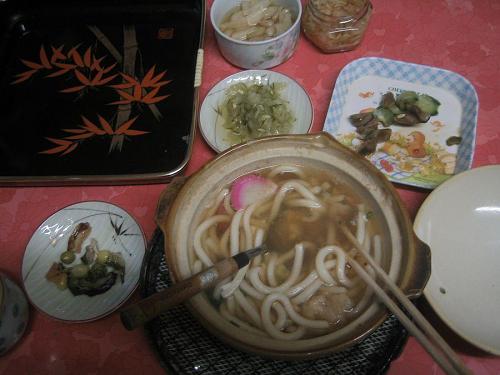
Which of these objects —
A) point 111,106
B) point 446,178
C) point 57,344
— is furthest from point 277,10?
point 57,344

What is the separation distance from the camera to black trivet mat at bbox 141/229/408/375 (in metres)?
1.18

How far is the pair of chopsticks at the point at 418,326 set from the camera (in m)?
0.92

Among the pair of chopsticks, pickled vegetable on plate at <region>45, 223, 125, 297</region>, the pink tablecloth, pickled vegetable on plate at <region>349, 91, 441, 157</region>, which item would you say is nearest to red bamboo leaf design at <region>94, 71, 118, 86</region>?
the pink tablecloth

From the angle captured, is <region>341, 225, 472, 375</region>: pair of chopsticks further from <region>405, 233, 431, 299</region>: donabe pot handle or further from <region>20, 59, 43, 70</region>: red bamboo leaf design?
<region>20, 59, 43, 70</region>: red bamboo leaf design

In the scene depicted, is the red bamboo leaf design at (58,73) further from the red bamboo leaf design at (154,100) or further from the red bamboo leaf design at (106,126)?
the red bamboo leaf design at (154,100)

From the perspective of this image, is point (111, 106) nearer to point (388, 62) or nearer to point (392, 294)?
point (388, 62)

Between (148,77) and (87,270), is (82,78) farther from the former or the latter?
(87,270)

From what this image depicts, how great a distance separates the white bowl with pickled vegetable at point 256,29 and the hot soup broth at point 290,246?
746 millimetres

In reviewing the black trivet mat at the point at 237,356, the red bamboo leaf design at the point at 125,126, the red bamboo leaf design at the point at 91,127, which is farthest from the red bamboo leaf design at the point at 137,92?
the black trivet mat at the point at 237,356

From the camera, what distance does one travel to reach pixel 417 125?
178cm

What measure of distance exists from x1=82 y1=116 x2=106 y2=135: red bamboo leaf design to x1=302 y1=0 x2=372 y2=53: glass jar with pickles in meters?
1.16

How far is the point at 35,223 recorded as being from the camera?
5.47ft

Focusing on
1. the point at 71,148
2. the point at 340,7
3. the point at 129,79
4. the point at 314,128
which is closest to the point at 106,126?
the point at 71,148

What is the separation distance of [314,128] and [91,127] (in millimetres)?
1073
